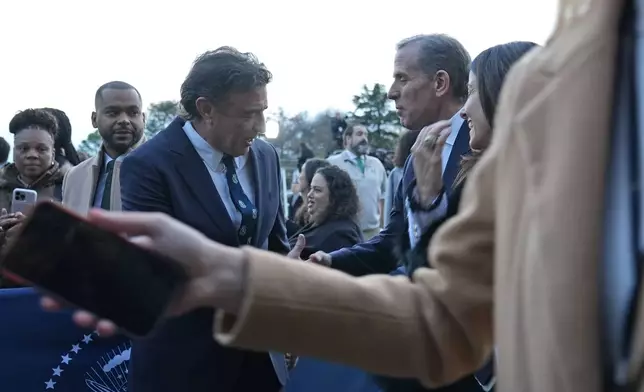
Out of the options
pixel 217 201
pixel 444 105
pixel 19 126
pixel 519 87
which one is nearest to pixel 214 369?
pixel 217 201

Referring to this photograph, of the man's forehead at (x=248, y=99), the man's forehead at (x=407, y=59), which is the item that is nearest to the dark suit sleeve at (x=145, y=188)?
the man's forehead at (x=248, y=99)

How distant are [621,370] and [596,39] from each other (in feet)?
1.33

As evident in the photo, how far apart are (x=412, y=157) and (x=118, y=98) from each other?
8.42ft

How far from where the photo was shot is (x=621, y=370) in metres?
1.02

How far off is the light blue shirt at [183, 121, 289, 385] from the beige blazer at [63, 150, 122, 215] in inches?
50.0

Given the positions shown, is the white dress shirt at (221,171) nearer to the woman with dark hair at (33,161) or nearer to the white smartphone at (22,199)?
the white smartphone at (22,199)

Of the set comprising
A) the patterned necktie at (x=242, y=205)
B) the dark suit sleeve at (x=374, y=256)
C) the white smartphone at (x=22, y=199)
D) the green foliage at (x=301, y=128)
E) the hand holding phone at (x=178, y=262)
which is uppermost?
the hand holding phone at (x=178, y=262)

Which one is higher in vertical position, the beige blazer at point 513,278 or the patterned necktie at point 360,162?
the beige blazer at point 513,278

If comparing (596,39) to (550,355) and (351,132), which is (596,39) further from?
(351,132)

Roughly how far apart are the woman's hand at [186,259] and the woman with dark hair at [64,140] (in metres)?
5.18

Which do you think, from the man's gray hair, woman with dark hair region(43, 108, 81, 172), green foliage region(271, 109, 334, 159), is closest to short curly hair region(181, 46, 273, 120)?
the man's gray hair

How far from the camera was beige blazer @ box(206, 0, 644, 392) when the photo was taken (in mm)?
1033

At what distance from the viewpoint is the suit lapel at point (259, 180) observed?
145 inches

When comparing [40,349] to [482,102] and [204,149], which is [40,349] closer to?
[204,149]
